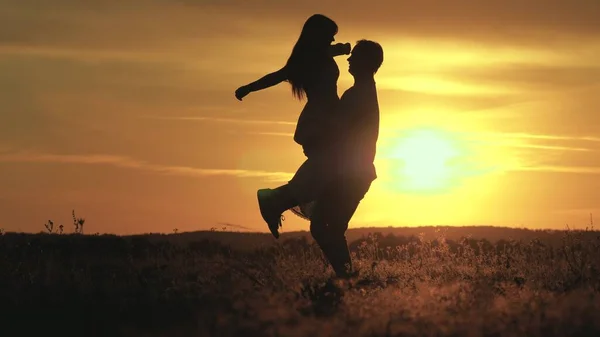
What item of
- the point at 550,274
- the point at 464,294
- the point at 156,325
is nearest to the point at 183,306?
the point at 156,325

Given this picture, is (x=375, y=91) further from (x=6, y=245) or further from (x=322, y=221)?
(x=6, y=245)

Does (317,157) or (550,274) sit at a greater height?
(317,157)

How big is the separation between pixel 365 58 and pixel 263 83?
1.14 meters

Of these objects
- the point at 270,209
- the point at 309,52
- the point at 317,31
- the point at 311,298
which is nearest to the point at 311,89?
the point at 309,52

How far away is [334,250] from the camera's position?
990 cm

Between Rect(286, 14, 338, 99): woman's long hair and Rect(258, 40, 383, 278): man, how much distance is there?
394mm

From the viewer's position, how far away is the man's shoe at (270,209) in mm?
10195

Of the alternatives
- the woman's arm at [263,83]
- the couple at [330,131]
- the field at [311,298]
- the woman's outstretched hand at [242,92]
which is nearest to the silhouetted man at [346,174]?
the couple at [330,131]

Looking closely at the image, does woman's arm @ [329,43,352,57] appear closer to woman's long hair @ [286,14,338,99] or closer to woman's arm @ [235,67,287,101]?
woman's long hair @ [286,14,338,99]

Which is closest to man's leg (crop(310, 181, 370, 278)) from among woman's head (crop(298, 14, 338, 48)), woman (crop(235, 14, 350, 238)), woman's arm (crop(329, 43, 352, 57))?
woman (crop(235, 14, 350, 238))

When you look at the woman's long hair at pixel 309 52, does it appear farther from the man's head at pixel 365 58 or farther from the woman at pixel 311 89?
the man's head at pixel 365 58

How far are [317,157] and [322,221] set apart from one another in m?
0.68

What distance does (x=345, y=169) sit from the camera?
32.3 feet

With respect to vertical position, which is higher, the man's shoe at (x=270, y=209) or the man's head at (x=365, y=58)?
the man's head at (x=365, y=58)
